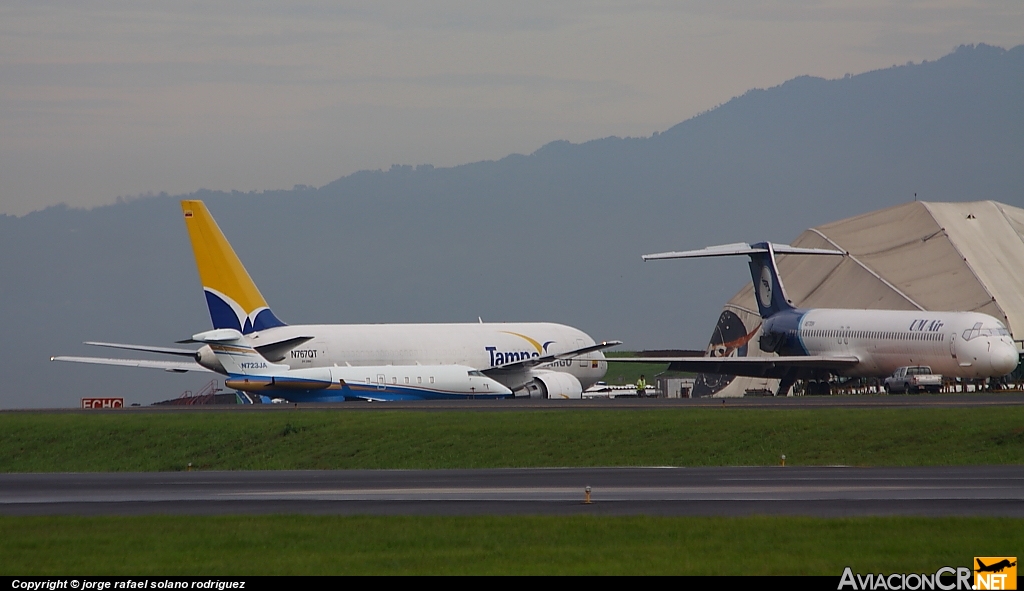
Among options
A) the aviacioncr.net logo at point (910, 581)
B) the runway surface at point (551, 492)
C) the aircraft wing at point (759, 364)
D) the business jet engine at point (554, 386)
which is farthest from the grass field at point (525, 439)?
the aircraft wing at point (759, 364)

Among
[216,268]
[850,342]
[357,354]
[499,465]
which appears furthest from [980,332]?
[216,268]

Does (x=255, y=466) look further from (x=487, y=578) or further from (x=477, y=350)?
(x=477, y=350)

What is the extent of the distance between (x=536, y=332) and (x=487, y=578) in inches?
2366

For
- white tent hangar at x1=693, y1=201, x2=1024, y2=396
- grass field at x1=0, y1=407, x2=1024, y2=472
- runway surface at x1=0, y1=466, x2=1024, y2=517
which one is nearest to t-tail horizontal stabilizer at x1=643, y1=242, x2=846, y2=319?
white tent hangar at x1=693, y1=201, x2=1024, y2=396

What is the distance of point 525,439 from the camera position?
124 feet

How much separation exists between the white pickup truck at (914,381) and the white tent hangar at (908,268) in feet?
97.5

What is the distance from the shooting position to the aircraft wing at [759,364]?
7294cm

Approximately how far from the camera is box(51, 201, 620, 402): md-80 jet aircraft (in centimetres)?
5966

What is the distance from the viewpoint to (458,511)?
1881 centimetres

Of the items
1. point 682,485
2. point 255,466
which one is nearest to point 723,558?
point 682,485

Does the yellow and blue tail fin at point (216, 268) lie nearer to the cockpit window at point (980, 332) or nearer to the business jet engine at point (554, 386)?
the business jet engine at point (554, 386)

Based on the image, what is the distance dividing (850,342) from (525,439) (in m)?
39.4

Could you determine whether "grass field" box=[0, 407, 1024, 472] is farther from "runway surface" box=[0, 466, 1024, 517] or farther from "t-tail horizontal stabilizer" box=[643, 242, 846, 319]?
"t-tail horizontal stabilizer" box=[643, 242, 846, 319]

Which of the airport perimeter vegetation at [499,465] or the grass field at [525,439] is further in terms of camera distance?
the grass field at [525,439]
